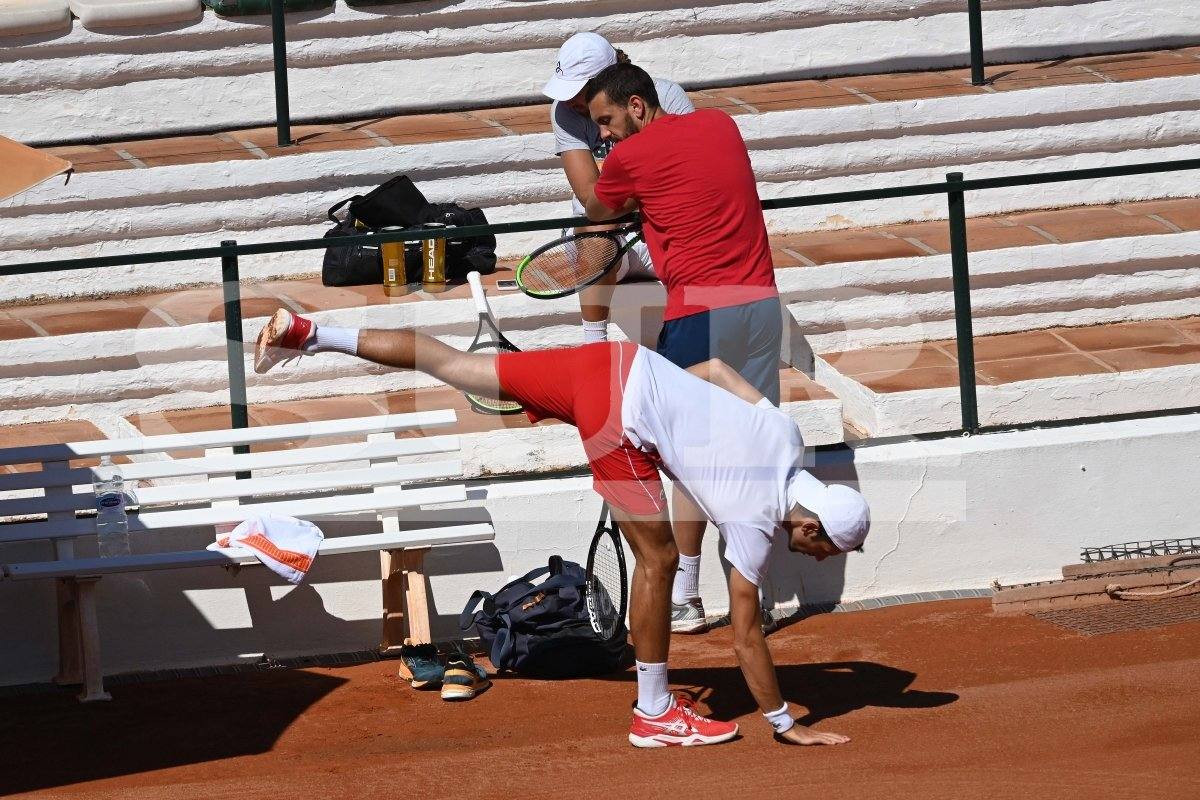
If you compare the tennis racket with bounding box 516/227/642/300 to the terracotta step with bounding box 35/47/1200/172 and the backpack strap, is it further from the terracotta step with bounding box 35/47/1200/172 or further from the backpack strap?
the terracotta step with bounding box 35/47/1200/172

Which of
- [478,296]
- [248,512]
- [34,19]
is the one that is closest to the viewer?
[248,512]

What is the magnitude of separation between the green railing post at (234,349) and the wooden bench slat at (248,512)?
0.33 metres

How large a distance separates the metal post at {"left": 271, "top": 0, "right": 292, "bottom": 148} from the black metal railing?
121 inches

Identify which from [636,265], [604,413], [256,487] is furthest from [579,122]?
[256,487]

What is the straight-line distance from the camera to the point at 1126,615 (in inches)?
267

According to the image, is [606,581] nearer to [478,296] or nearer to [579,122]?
[478,296]

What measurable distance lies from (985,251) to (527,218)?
2649 mm

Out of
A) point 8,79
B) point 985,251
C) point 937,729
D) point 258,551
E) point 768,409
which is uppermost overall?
point 8,79

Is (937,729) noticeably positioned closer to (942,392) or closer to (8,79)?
(942,392)

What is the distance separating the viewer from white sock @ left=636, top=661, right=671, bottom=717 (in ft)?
18.3

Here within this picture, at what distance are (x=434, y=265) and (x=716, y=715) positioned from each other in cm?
303

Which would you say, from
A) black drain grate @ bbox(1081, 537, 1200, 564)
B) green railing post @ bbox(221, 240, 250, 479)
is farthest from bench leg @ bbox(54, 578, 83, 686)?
black drain grate @ bbox(1081, 537, 1200, 564)

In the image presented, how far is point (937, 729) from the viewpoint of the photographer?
5.67m

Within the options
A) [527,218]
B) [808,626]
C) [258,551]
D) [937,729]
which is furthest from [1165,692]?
[527,218]
